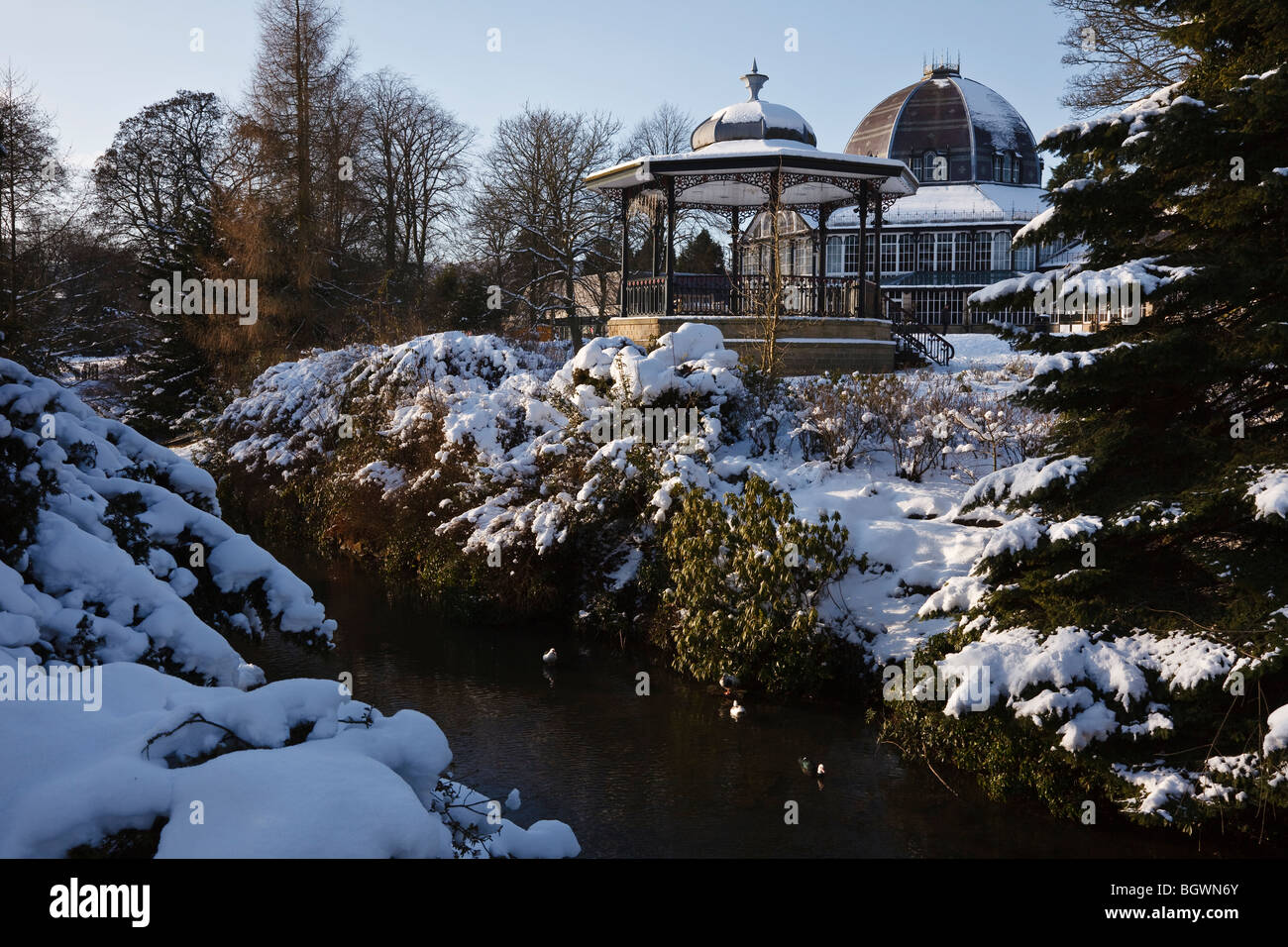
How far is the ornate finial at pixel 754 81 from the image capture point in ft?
76.0

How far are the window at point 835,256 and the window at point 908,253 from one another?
2.65 metres

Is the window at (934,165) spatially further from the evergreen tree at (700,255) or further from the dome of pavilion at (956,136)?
the evergreen tree at (700,255)

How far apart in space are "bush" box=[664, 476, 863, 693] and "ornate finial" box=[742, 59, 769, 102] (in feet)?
49.5

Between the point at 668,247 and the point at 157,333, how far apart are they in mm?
17359

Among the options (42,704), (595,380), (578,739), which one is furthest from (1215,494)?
Answer: (595,380)

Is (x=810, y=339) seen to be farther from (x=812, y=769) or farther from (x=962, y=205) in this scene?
(x=962, y=205)

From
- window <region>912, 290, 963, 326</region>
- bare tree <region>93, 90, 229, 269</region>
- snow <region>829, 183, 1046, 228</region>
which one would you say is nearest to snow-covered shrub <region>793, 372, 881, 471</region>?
bare tree <region>93, 90, 229, 269</region>

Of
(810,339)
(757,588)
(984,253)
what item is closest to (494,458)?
(757,588)

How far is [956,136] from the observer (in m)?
43.0

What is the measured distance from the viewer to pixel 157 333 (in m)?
29.2

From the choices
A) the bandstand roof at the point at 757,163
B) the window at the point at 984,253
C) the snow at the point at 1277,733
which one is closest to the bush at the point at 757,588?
the snow at the point at 1277,733

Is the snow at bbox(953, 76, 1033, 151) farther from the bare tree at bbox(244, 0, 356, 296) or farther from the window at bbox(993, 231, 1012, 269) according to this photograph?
the bare tree at bbox(244, 0, 356, 296)

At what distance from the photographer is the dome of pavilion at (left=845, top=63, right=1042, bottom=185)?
43094mm
